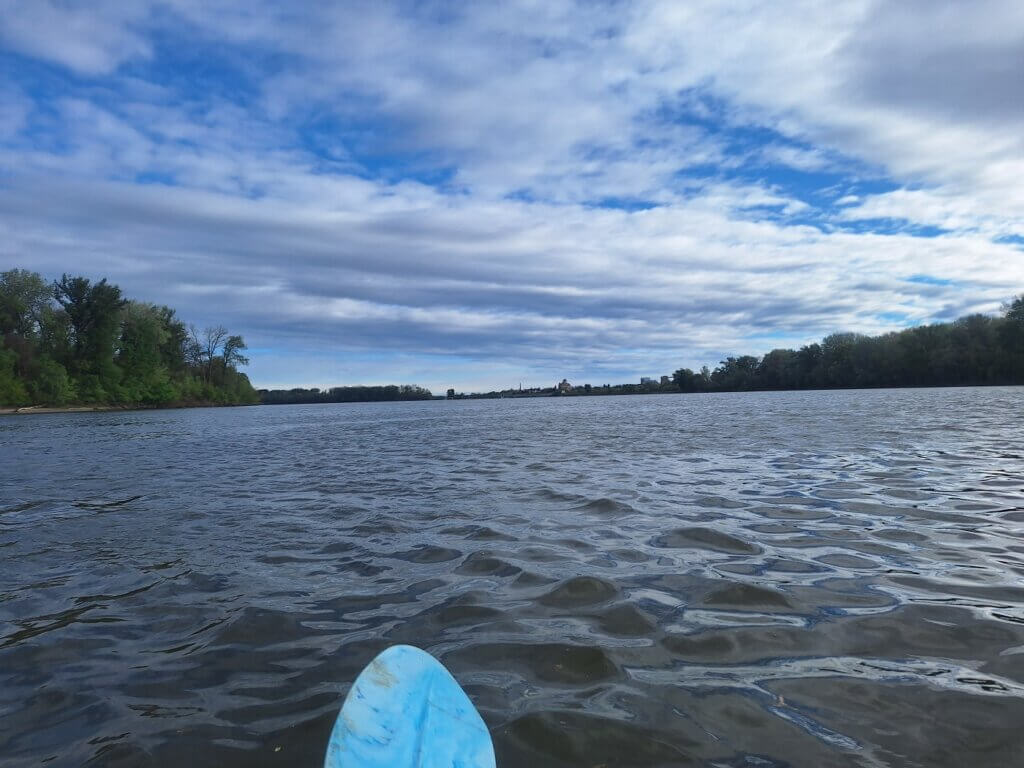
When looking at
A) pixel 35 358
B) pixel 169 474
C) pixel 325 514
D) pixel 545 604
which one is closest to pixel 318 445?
pixel 169 474

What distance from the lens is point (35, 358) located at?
215 ft

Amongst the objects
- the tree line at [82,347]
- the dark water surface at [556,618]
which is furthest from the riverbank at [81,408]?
the dark water surface at [556,618]

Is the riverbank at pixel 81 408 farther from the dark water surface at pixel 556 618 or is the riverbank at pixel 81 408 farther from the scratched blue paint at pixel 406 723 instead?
the scratched blue paint at pixel 406 723

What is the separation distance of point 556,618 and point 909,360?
113m

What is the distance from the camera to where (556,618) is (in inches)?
173

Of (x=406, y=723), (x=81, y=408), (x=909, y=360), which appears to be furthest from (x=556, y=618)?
(x=909, y=360)

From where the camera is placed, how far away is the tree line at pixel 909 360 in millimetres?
83688

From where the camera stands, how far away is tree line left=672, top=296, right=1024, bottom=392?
83.7m

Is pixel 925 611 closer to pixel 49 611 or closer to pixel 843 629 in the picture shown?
pixel 843 629

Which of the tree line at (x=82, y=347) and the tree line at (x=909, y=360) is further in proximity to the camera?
the tree line at (x=909, y=360)

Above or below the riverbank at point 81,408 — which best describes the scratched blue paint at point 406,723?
below

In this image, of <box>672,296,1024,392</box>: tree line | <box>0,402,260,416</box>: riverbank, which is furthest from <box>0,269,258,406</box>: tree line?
<box>672,296,1024,392</box>: tree line

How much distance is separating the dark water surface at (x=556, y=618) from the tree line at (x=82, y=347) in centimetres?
6935

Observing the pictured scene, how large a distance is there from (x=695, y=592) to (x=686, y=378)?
14283cm
